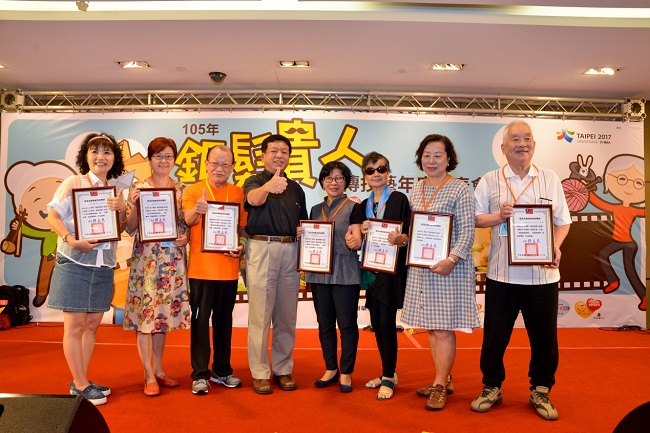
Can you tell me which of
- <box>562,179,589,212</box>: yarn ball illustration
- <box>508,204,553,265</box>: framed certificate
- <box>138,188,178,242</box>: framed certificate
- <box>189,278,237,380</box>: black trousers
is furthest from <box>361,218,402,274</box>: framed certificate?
<box>562,179,589,212</box>: yarn ball illustration

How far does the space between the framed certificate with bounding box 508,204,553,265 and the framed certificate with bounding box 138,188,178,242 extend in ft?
6.89

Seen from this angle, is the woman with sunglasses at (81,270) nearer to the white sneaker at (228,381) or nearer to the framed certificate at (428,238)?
the white sneaker at (228,381)

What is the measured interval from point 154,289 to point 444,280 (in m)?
1.85

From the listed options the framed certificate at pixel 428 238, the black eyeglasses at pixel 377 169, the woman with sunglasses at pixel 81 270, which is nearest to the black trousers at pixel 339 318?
the framed certificate at pixel 428 238

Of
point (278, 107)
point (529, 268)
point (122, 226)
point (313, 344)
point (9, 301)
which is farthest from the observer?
point (278, 107)

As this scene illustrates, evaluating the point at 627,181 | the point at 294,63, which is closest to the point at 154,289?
the point at 294,63

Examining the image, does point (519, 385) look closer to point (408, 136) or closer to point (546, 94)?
point (408, 136)

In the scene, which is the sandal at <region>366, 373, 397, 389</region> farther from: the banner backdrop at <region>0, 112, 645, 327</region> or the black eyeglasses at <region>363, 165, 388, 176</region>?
the banner backdrop at <region>0, 112, 645, 327</region>

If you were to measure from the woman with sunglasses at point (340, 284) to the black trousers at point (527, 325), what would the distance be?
0.88m

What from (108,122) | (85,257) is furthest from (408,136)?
(85,257)

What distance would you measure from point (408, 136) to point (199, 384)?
4.21 meters

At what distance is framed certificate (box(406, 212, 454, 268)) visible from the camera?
3.04 m

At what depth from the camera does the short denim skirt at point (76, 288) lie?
307cm

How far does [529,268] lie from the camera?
3.01 m
